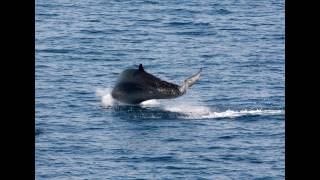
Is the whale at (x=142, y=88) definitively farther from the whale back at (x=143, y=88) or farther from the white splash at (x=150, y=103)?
the white splash at (x=150, y=103)

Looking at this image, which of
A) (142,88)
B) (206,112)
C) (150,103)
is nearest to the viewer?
(142,88)

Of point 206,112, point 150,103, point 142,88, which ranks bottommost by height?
point 206,112

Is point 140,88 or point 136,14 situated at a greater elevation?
point 136,14

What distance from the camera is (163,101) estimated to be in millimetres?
46219

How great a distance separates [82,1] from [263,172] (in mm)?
67685

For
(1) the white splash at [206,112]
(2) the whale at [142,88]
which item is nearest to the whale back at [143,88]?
(2) the whale at [142,88]

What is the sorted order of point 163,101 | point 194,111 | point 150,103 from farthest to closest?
point 163,101
point 150,103
point 194,111

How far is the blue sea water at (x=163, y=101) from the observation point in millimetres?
32469

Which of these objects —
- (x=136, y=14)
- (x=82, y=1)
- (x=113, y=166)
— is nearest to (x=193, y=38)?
(x=136, y=14)

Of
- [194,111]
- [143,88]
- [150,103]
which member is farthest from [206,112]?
[143,88]

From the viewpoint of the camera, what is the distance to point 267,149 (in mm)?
35531

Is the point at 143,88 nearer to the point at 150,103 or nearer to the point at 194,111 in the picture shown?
the point at 150,103

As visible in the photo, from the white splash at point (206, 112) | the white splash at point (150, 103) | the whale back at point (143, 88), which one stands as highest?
the whale back at point (143, 88)
